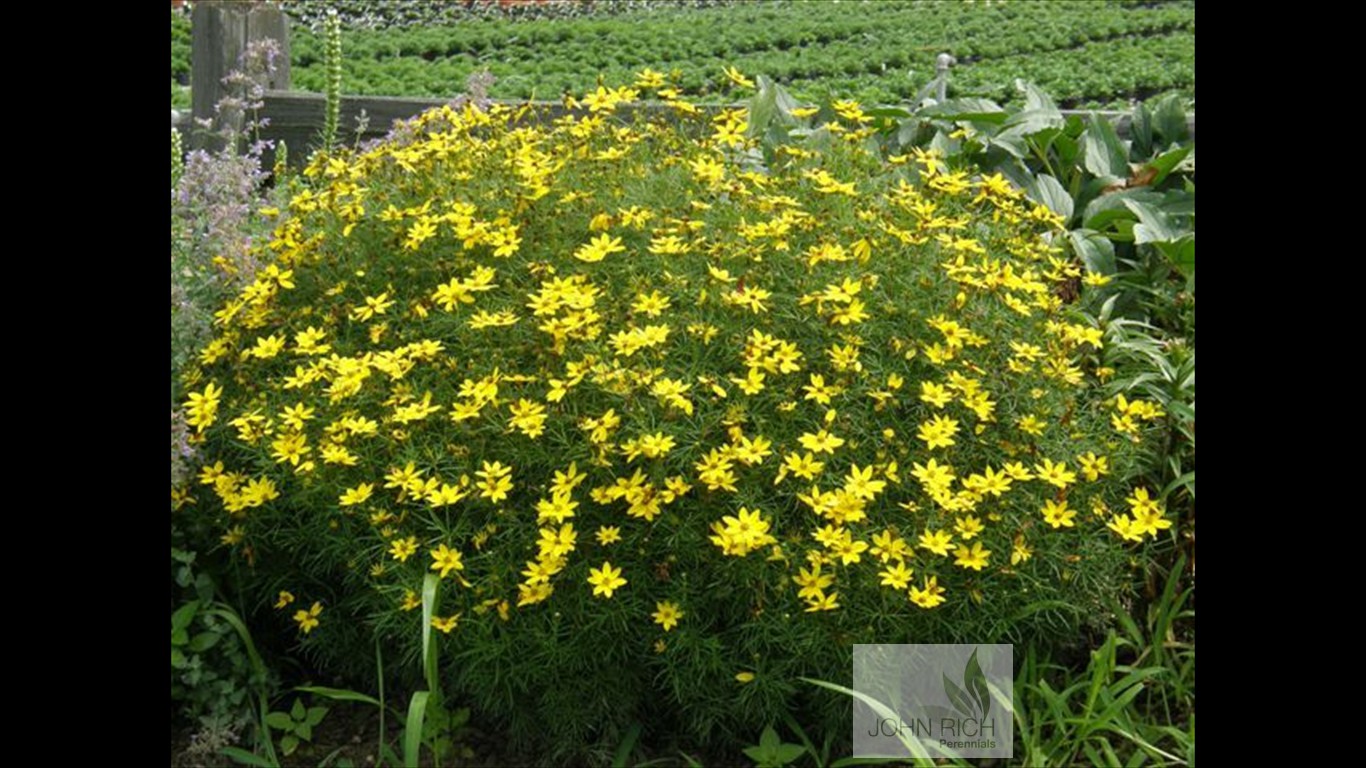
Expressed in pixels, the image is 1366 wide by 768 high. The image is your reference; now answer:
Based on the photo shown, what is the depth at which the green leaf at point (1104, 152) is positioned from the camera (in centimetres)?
380

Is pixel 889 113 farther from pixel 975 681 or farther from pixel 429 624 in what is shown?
pixel 429 624

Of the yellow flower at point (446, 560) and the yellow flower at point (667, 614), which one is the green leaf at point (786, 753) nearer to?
the yellow flower at point (667, 614)

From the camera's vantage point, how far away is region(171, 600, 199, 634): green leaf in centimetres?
246

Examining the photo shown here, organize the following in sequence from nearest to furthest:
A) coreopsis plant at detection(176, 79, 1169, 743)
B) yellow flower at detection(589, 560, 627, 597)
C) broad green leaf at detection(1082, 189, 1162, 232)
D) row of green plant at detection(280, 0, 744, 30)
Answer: yellow flower at detection(589, 560, 627, 597)
coreopsis plant at detection(176, 79, 1169, 743)
broad green leaf at detection(1082, 189, 1162, 232)
row of green plant at detection(280, 0, 744, 30)

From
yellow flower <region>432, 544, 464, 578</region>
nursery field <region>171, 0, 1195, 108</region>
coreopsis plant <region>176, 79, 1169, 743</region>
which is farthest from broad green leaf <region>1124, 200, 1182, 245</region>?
nursery field <region>171, 0, 1195, 108</region>

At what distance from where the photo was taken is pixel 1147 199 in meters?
3.57

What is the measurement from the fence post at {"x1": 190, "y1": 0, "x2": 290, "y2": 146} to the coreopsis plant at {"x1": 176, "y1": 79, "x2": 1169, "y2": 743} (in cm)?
226

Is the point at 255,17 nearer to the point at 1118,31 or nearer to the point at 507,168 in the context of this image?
the point at 507,168

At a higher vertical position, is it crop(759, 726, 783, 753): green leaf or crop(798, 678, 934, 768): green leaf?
crop(798, 678, 934, 768): green leaf

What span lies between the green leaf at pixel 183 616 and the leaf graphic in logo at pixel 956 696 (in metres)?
1.36

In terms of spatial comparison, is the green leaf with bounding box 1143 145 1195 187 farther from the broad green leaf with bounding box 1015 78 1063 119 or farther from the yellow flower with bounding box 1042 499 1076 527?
the yellow flower with bounding box 1042 499 1076 527

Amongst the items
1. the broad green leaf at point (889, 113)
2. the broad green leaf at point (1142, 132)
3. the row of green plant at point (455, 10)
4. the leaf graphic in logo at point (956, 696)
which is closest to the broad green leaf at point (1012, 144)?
the broad green leaf at point (889, 113)
